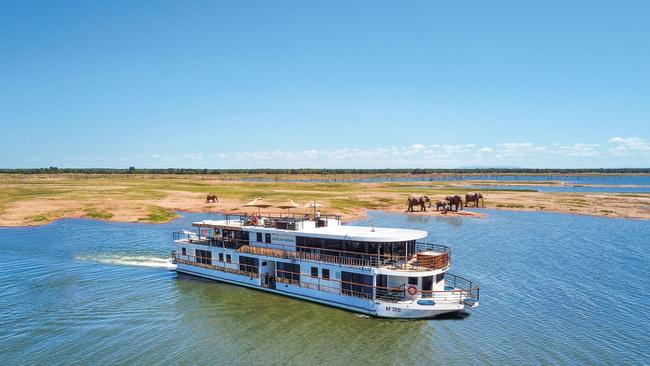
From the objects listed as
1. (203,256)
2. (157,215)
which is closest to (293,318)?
(203,256)

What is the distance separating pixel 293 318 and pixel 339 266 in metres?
5.16

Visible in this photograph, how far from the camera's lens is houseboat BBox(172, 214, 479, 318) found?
3133 cm

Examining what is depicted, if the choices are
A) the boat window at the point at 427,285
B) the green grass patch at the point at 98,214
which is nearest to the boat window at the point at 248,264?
the boat window at the point at 427,285

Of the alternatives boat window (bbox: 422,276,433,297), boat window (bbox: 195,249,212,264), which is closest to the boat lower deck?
boat window (bbox: 422,276,433,297)

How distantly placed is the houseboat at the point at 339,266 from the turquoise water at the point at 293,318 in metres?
1.12

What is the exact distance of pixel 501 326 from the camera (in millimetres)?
29656

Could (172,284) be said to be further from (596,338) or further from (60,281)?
(596,338)

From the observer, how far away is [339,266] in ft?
109

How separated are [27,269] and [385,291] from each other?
3624 cm

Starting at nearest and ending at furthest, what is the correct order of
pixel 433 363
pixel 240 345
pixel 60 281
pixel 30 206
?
pixel 433 363
pixel 240 345
pixel 60 281
pixel 30 206

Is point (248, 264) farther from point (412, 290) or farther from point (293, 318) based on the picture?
point (412, 290)

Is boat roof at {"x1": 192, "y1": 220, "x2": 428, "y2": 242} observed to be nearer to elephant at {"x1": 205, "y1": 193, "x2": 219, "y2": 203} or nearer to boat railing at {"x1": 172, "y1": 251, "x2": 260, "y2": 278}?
boat railing at {"x1": 172, "y1": 251, "x2": 260, "y2": 278}

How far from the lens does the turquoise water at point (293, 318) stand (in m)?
26.0

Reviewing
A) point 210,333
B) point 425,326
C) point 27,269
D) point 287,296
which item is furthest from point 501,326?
point 27,269
